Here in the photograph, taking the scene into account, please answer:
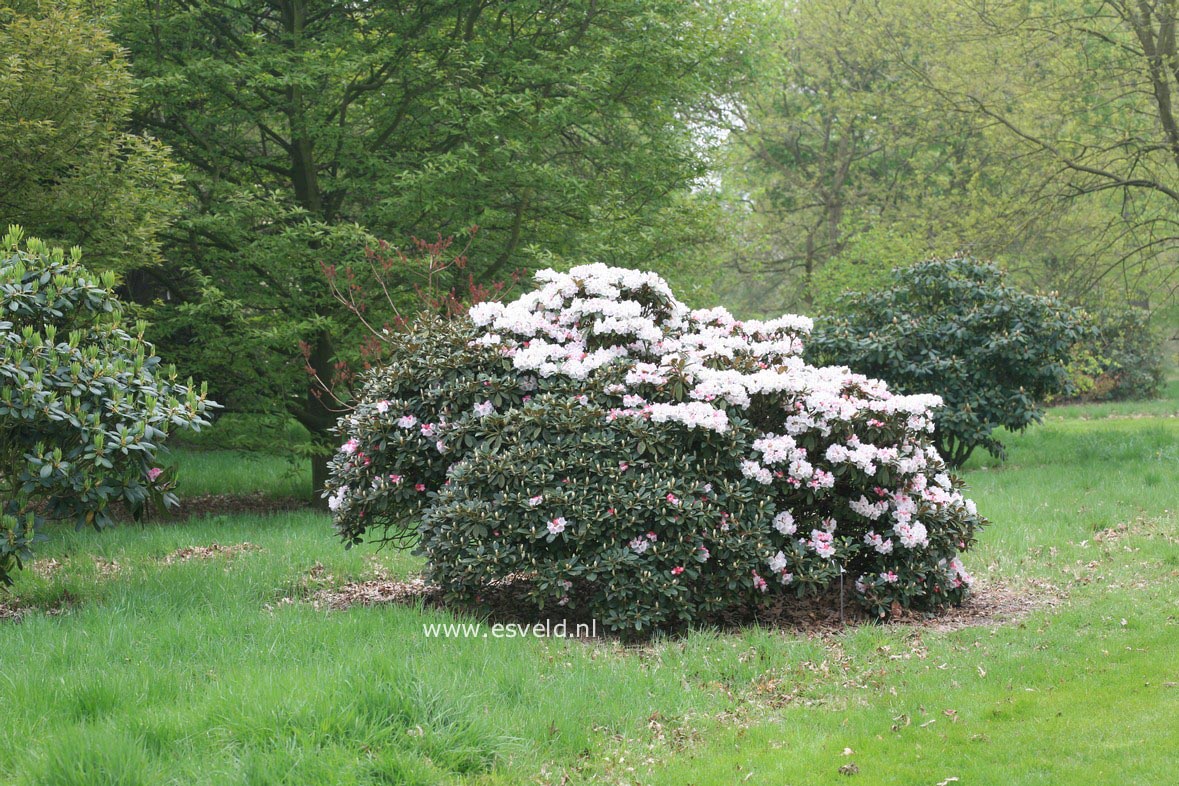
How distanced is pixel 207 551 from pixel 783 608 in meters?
5.07

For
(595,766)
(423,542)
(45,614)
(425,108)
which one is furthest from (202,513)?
(595,766)

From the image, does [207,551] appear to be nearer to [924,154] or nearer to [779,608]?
[779,608]

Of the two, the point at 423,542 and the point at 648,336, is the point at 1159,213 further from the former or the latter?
the point at 423,542

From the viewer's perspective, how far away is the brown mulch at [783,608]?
246 inches

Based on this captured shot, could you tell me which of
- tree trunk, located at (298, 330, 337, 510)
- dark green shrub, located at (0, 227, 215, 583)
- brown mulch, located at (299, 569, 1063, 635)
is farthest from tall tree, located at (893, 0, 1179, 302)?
dark green shrub, located at (0, 227, 215, 583)

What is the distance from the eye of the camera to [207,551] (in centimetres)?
869

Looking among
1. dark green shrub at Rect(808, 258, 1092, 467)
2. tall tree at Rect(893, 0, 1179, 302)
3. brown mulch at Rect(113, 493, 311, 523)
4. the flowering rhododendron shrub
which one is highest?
tall tree at Rect(893, 0, 1179, 302)

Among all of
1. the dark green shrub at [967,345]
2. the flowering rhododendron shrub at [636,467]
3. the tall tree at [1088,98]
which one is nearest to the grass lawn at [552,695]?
the flowering rhododendron shrub at [636,467]

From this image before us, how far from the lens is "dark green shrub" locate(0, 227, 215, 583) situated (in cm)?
592

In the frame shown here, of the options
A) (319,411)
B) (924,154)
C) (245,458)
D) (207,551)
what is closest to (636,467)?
(207,551)

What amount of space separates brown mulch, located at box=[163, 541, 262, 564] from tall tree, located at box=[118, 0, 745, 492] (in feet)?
8.66

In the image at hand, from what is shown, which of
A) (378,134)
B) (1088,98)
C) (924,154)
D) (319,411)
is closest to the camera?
(378,134)

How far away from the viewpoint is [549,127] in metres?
11.8

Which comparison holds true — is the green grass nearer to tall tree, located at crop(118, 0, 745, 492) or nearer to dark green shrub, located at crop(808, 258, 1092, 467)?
tall tree, located at crop(118, 0, 745, 492)
